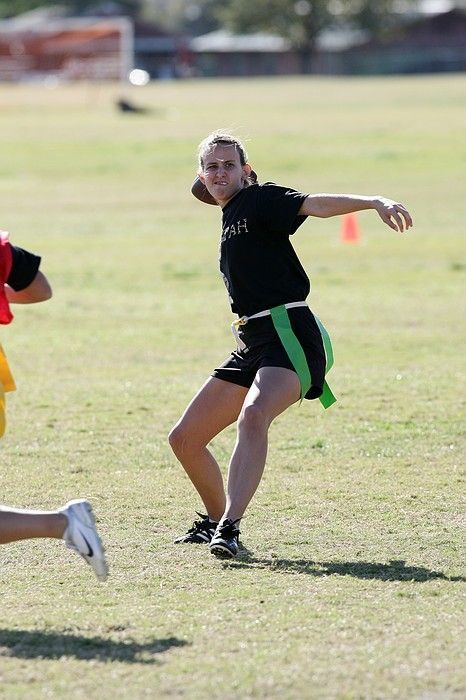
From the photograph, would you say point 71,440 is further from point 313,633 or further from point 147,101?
point 147,101

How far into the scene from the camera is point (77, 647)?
5.05 metres

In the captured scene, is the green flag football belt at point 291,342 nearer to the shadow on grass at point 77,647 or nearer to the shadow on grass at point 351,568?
the shadow on grass at point 351,568

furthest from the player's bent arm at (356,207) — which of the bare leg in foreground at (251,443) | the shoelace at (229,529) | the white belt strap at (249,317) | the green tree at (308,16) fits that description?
the green tree at (308,16)

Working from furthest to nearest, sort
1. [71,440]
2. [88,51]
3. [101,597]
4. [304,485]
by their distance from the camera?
[88,51]
[71,440]
[304,485]
[101,597]

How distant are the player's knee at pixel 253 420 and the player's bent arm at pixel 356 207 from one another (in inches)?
37.3

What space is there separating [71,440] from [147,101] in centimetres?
5326

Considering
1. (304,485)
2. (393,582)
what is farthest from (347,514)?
(393,582)

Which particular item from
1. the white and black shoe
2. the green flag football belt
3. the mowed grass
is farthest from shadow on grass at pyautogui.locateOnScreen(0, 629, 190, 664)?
the green flag football belt

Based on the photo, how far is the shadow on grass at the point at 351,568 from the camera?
19.6ft

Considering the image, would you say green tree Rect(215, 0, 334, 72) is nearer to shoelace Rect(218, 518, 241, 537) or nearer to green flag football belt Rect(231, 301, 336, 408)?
green flag football belt Rect(231, 301, 336, 408)

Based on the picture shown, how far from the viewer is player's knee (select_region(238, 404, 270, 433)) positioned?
20.8 ft

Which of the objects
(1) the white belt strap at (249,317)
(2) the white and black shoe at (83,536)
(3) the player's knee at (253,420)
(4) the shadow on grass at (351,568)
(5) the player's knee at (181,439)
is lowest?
(4) the shadow on grass at (351,568)

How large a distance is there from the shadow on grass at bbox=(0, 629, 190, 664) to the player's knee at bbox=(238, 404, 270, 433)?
1.45 metres

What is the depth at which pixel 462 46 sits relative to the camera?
130750 millimetres
